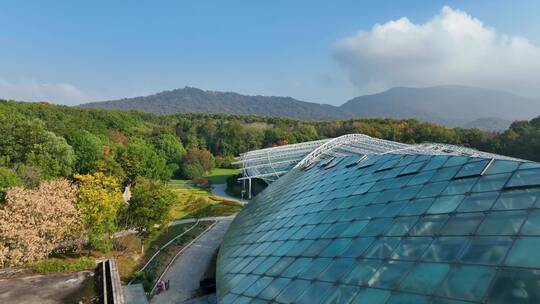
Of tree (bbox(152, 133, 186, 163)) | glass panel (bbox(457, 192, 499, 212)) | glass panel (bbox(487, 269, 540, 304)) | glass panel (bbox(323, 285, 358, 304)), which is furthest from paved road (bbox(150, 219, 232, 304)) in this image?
tree (bbox(152, 133, 186, 163))

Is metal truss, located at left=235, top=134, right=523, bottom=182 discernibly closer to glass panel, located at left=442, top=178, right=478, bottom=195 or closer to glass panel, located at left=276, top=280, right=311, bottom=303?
glass panel, located at left=442, top=178, right=478, bottom=195

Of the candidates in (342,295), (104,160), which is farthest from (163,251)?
(104,160)

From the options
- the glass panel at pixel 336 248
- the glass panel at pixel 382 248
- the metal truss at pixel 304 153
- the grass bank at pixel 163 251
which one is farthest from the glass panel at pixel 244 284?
the metal truss at pixel 304 153

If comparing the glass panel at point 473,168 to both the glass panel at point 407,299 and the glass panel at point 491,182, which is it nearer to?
the glass panel at point 491,182

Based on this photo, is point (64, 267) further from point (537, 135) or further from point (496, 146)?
point (496, 146)

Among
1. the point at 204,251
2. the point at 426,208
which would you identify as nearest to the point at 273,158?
the point at 204,251

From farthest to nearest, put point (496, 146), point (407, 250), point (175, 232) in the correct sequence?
point (496, 146) → point (175, 232) → point (407, 250)
